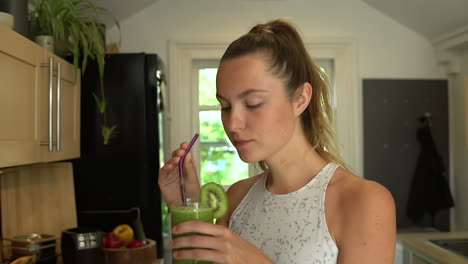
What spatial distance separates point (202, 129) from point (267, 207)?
2295 mm

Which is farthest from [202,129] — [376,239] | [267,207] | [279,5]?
[376,239]

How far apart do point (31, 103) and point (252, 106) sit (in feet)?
3.22

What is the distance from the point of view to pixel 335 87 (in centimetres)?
343

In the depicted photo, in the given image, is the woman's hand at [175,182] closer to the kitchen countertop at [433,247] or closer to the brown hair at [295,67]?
the brown hair at [295,67]

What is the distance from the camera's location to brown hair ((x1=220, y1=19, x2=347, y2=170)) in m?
1.09

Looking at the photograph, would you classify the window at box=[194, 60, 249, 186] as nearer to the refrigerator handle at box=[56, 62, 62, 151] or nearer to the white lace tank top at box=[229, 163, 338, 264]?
the refrigerator handle at box=[56, 62, 62, 151]

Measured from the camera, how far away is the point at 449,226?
Result: 3.48 m

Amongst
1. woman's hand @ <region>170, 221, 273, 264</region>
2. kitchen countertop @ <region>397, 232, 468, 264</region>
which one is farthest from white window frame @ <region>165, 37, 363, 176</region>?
woman's hand @ <region>170, 221, 273, 264</region>

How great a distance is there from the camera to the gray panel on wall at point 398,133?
345 centimetres

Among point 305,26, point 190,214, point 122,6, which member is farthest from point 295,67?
point 305,26

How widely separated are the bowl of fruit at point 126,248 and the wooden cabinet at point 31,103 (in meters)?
0.42

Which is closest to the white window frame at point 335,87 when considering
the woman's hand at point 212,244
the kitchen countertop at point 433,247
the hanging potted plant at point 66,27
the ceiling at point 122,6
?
the ceiling at point 122,6

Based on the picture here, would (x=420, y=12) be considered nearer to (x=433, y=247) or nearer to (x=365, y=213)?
(x=433, y=247)

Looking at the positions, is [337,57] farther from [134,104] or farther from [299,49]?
[299,49]
